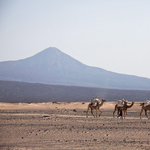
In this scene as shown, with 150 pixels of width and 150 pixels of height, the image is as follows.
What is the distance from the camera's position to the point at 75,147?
12742 millimetres

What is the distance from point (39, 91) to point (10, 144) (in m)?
91.0

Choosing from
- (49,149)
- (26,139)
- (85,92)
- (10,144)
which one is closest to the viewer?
(49,149)

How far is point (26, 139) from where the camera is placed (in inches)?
567

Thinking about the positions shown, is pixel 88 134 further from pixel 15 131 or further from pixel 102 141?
pixel 15 131

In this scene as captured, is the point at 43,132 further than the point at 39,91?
No

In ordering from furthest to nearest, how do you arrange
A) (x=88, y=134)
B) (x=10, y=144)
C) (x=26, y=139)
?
(x=88, y=134)
(x=26, y=139)
(x=10, y=144)

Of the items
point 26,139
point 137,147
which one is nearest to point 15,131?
point 26,139

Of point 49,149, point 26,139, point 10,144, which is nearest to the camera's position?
point 49,149

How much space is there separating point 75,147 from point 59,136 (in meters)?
2.57

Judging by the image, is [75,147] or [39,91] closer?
[75,147]

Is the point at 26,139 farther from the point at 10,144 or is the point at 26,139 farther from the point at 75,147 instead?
the point at 75,147

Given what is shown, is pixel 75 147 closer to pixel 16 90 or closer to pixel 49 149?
pixel 49 149

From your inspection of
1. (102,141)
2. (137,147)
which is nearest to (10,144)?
(102,141)

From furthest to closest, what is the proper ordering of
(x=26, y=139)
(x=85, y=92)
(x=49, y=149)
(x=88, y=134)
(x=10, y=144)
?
(x=85, y=92) < (x=88, y=134) < (x=26, y=139) < (x=10, y=144) < (x=49, y=149)
